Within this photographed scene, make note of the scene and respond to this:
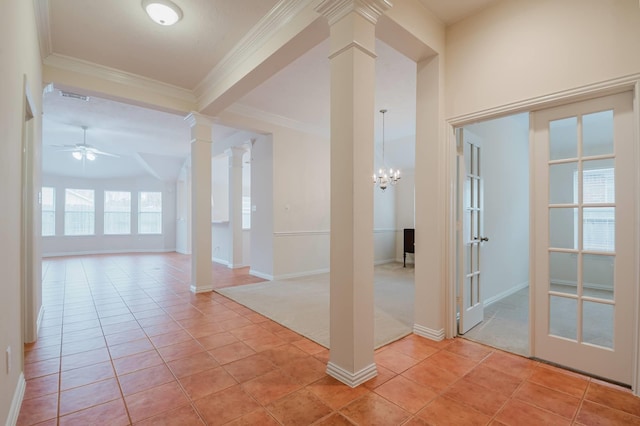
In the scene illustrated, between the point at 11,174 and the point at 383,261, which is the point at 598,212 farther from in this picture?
the point at 383,261

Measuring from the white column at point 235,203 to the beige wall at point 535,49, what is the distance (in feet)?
16.6

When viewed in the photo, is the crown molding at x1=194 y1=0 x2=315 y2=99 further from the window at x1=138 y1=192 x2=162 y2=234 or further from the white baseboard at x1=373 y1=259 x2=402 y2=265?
the window at x1=138 y1=192 x2=162 y2=234

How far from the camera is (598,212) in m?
2.20

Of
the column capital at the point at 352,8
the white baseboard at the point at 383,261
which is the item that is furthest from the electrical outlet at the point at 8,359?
the white baseboard at the point at 383,261

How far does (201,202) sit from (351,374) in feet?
11.6

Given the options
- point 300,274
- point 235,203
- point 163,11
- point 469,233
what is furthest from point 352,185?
point 235,203

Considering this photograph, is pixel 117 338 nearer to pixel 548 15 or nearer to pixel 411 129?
pixel 548 15

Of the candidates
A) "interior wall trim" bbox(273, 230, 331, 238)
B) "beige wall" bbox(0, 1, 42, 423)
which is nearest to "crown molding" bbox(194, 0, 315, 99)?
"beige wall" bbox(0, 1, 42, 423)

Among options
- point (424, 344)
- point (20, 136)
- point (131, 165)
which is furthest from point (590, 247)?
point (131, 165)

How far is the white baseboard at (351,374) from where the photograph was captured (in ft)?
6.68

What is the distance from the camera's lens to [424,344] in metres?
2.73

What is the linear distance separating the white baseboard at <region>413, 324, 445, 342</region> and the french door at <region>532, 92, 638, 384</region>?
28.7 inches

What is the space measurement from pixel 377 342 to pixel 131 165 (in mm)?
10055

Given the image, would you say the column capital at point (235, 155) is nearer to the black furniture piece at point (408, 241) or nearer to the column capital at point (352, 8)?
the black furniture piece at point (408, 241)
